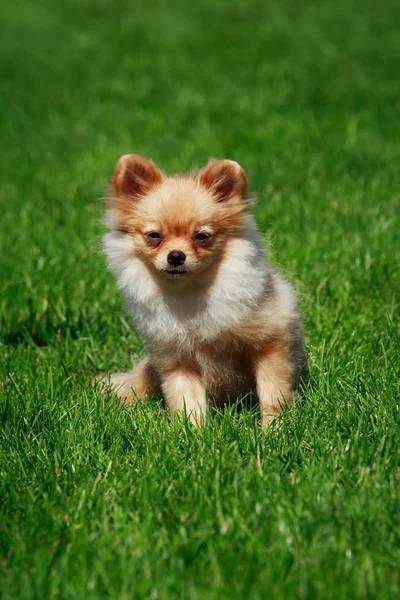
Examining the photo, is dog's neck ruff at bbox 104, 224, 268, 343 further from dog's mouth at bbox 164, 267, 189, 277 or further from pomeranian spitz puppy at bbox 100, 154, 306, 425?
dog's mouth at bbox 164, 267, 189, 277

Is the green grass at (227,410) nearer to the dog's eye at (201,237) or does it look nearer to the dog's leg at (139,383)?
the dog's leg at (139,383)

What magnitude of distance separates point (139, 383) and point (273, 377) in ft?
2.50

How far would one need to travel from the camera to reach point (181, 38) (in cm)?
1373

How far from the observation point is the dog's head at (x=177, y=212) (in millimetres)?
3416

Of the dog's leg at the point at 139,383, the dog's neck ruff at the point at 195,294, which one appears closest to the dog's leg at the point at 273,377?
the dog's neck ruff at the point at 195,294

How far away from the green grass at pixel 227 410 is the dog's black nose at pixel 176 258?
2.15ft

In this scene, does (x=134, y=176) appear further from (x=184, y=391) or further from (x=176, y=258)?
(x=184, y=391)

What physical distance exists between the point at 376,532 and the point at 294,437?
69 centimetres

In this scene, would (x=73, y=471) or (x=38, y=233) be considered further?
(x=38, y=233)

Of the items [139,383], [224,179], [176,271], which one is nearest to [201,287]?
[176,271]

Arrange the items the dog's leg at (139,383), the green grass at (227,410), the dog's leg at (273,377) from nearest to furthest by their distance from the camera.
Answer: the green grass at (227,410)
the dog's leg at (273,377)
the dog's leg at (139,383)

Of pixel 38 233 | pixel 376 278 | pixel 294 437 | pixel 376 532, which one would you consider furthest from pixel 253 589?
pixel 38 233

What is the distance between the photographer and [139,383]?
4016 millimetres

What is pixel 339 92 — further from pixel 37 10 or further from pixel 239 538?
pixel 37 10
